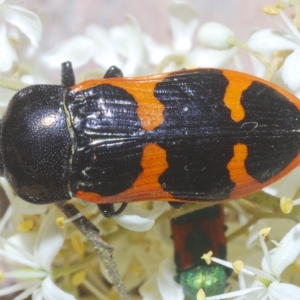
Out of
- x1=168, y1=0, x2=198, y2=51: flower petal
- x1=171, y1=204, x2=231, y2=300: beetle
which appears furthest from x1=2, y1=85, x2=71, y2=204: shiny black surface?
x1=168, y1=0, x2=198, y2=51: flower petal

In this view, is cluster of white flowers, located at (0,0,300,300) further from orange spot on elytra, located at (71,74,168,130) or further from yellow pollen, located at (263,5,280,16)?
orange spot on elytra, located at (71,74,168,130)

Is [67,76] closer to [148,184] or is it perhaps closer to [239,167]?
[148,184]

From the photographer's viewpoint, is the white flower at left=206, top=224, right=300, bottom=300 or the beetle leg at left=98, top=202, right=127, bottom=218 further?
the beetle leg at left=98, top=202, right=127, bottom=218

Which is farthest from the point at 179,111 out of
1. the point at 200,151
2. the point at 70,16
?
the point at 70,16

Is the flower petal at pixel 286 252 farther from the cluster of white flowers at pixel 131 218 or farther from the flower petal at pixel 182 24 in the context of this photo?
the flower petal at pixel 182 24

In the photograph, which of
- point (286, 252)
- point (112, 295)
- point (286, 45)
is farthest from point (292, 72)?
point (112, 295)

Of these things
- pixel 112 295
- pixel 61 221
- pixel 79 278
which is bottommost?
pixel 112 295
